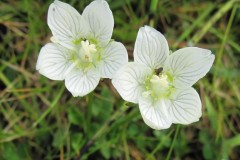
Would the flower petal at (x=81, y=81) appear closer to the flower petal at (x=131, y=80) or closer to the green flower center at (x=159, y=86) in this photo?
the flower petal at (x=131, y=80)

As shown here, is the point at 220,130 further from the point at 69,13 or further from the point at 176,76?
the point at 69,13

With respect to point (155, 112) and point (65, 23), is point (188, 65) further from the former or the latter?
point (65, 23)

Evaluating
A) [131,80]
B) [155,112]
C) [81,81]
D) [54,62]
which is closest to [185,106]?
[155,112]

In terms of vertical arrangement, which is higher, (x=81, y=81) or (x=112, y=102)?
(x=81, y=81)

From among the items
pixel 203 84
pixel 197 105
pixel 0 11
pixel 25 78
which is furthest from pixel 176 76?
pixel 0 11

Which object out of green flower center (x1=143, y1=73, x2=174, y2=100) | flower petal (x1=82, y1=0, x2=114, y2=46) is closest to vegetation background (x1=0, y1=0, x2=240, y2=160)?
green flower center (x1=143, y1=73, x2=174, y2=100)

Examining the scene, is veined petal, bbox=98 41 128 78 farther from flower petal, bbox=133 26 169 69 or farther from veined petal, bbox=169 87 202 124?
veined petal, bbox=169 87 202 124

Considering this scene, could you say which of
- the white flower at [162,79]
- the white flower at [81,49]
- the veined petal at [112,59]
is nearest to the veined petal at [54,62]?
the white flower at [81,49]
